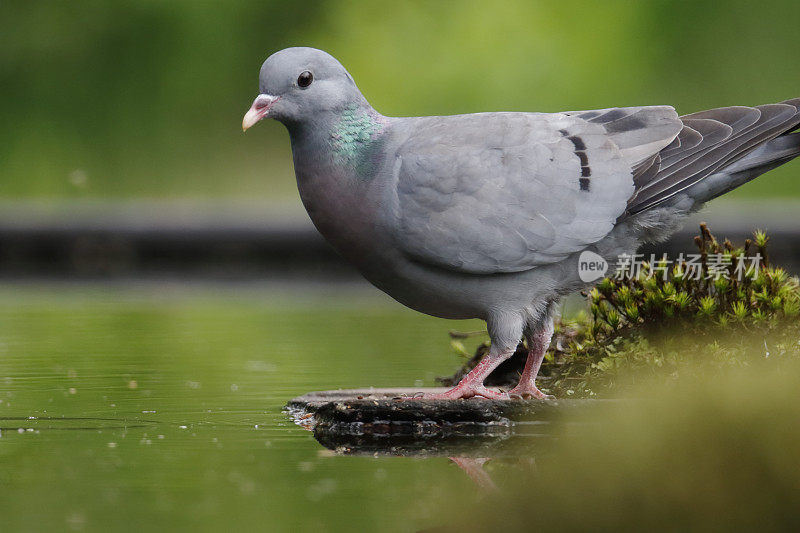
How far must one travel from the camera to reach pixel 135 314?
7664mm

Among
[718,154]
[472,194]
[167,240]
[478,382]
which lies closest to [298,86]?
[472,194]

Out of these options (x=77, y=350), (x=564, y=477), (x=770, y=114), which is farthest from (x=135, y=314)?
(x=564, y=477)

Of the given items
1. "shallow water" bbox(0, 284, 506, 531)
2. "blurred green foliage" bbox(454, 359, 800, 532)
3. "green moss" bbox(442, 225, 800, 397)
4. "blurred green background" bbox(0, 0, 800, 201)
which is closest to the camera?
"blurred green foliage" bbox(454, 359, 800, 532)

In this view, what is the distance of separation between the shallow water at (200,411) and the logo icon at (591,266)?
1.06 metres

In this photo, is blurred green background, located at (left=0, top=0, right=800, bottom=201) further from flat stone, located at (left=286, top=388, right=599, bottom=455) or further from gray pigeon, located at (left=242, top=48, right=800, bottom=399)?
flat stone, located at (left=286, top=388, right=599, bottom=455)

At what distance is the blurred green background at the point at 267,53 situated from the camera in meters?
12.9

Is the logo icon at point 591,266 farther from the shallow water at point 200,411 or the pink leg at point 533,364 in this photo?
the shallow water at point 200,411

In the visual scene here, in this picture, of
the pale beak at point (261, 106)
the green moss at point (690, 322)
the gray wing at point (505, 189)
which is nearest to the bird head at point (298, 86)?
the pale beak at point (261, 106)

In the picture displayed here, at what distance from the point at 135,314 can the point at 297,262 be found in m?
3.44

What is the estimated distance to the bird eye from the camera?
4156mm

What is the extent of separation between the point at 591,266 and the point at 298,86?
1192 millimetres

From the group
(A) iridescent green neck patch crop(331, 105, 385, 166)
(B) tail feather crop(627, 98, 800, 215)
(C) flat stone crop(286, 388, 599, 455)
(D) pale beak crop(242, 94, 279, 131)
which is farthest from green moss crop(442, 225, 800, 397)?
(D) pale beak crop(242, 94, 279, 131)

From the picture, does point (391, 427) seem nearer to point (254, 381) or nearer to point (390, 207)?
point (390, 207)

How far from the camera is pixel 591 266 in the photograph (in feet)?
14.6
